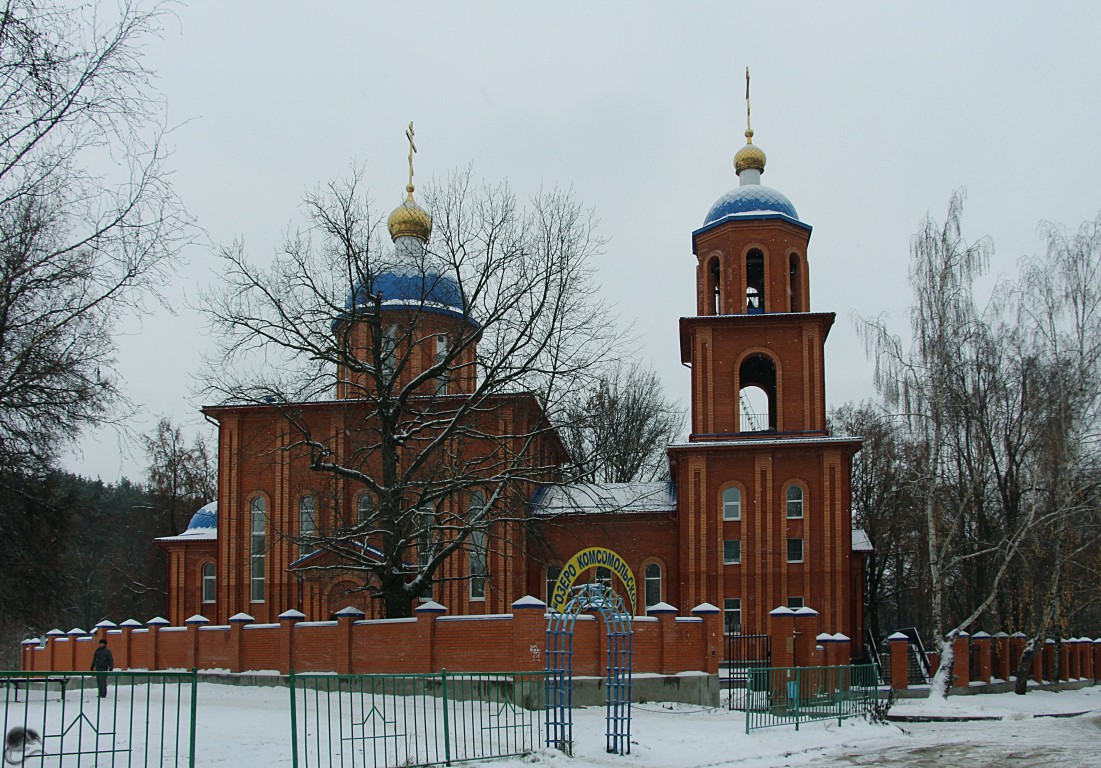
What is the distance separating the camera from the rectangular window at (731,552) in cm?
2819

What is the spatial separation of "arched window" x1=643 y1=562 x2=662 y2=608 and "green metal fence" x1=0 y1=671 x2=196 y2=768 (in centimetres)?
1553

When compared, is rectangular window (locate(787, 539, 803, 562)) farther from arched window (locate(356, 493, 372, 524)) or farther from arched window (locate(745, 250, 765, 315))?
arched window (locate(356, 493, 372, 524))

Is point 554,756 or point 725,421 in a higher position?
point 725,421

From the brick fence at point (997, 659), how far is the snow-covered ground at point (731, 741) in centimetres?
382

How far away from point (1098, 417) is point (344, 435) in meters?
18.4

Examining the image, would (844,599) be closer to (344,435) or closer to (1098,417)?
(1098,417)

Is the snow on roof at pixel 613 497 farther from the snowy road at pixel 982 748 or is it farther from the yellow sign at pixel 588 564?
the snowy road at pixel 982 748

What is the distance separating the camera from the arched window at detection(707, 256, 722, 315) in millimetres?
29484

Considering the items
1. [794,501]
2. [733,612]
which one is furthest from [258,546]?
[794,501]

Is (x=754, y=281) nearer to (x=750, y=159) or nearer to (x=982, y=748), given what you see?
(x=750, y=159)

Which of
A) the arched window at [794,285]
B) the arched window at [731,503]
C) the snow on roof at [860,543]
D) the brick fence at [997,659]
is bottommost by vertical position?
the brick fence at [997,659]

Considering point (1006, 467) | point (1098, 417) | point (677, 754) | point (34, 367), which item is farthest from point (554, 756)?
point (1006, 467)

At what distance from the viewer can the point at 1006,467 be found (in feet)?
106

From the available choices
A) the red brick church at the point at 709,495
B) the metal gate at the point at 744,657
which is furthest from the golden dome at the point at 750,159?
the metal gate at the point at 744,657
